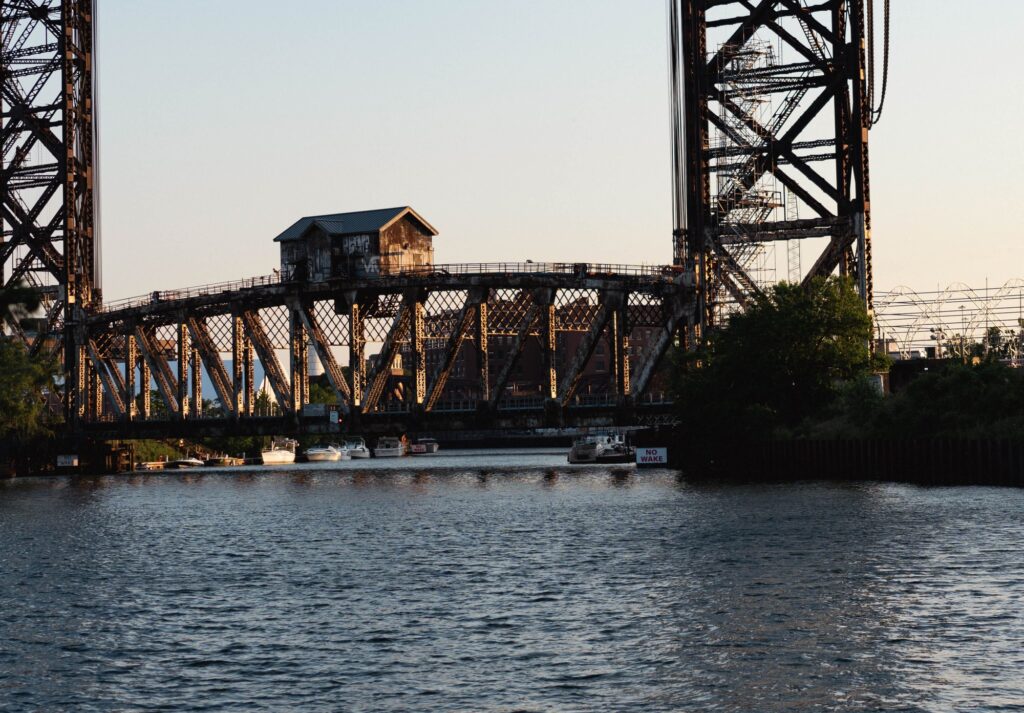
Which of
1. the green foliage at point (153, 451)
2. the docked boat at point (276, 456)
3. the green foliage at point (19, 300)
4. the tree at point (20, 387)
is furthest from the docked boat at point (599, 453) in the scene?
the green foliage at point (19, 300)

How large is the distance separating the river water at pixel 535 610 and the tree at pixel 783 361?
26459mm

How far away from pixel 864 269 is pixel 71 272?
218ft

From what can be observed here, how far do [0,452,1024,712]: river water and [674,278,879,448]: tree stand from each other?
86.8ft

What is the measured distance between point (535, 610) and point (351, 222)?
87861mm

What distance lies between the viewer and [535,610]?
35.4 metres

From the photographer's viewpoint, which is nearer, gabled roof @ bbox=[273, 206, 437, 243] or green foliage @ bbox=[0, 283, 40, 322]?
green foliage @ bbox=[0, 283, 40, 322]

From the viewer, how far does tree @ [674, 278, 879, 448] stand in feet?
304

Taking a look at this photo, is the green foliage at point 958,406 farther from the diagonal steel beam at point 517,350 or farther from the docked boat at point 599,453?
the docked boat at point 599,453

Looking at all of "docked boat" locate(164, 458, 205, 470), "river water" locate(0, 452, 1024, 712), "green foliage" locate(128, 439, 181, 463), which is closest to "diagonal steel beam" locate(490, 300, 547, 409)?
"river water" locate(0, 452, 1024, 712)

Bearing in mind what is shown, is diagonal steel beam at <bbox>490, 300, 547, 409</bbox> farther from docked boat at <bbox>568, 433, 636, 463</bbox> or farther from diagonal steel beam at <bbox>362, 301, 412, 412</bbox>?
docked boat at <bbox>568, 433, 636, 463</bbox>

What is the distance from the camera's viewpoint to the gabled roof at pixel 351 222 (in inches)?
4697

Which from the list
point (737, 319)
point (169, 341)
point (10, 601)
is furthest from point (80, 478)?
point (10, 601)

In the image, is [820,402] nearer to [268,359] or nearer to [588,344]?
[588,344]

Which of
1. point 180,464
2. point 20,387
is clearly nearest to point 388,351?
point 20,387
